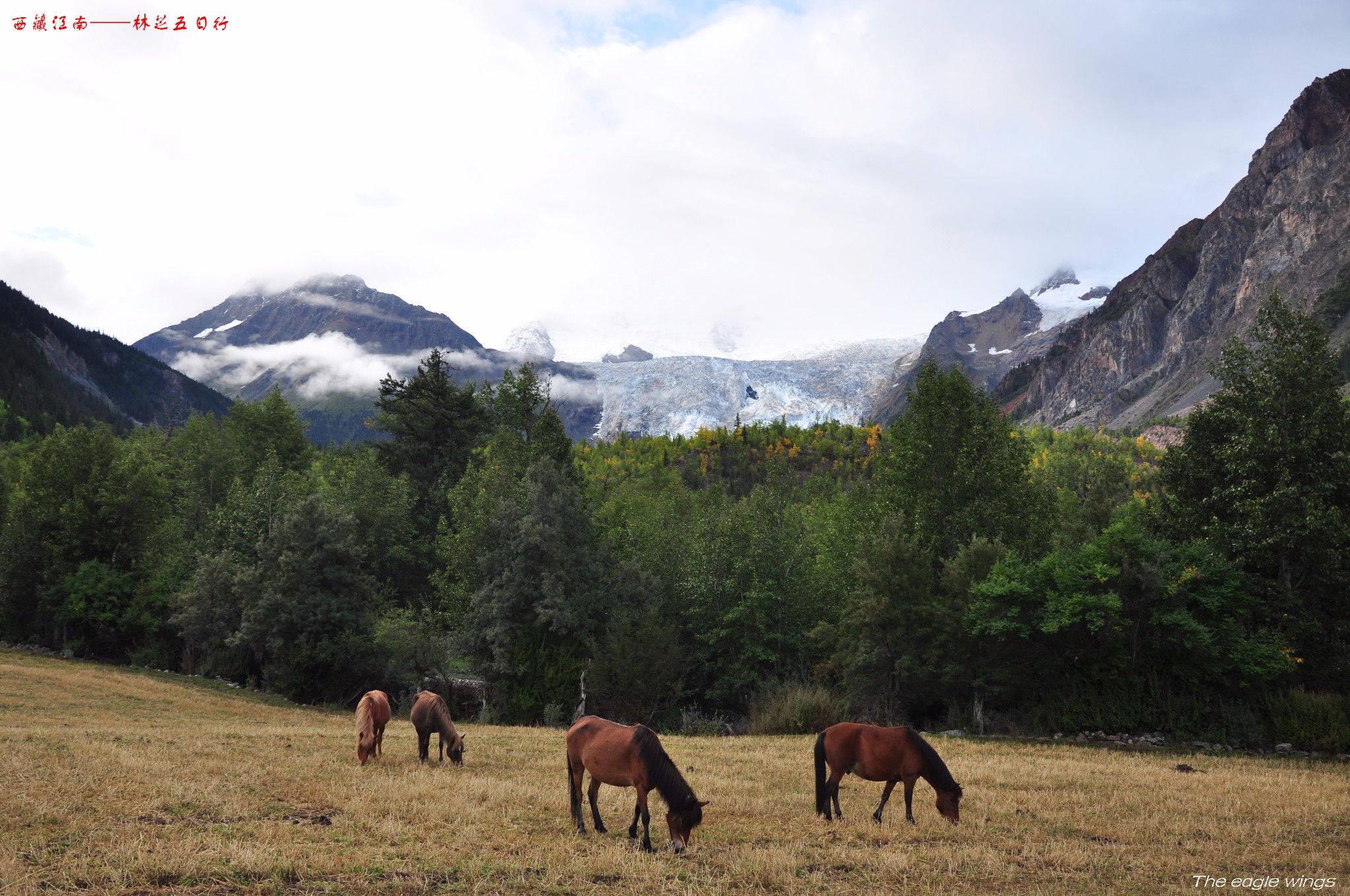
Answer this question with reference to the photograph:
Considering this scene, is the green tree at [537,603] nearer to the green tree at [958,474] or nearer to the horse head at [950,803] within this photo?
the green tree at [958,474]

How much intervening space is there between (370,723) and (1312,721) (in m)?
28.0

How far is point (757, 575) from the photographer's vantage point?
38938 millimetres

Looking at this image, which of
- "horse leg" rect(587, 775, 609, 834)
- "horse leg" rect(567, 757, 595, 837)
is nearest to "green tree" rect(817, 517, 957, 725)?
"horse leg" rect(567, 757, 595, 837)

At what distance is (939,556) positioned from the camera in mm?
36031

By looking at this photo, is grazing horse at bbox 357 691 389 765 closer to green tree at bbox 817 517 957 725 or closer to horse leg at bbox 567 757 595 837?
horse leg at bbox 567 757 595 837

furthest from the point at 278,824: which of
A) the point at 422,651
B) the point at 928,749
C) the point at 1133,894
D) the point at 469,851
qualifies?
the point at 422,651

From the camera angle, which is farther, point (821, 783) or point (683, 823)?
point (821, 783)

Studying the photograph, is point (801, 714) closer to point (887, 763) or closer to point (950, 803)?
point (950, 803)

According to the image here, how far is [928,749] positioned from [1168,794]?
667cm

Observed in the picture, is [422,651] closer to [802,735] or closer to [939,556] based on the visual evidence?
[802,735]

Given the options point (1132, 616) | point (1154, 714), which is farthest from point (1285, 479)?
point (1154, 714)

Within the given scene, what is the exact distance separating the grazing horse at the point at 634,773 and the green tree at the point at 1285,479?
25.1 metres

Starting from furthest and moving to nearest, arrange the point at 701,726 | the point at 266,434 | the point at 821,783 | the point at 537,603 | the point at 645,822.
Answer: the point at 266,434 → the point at 537,603 → the point at 701,726 → the point at 821,783 → the point at 645,822

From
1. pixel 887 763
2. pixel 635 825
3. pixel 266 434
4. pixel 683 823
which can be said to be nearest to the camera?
pixel 683 823
